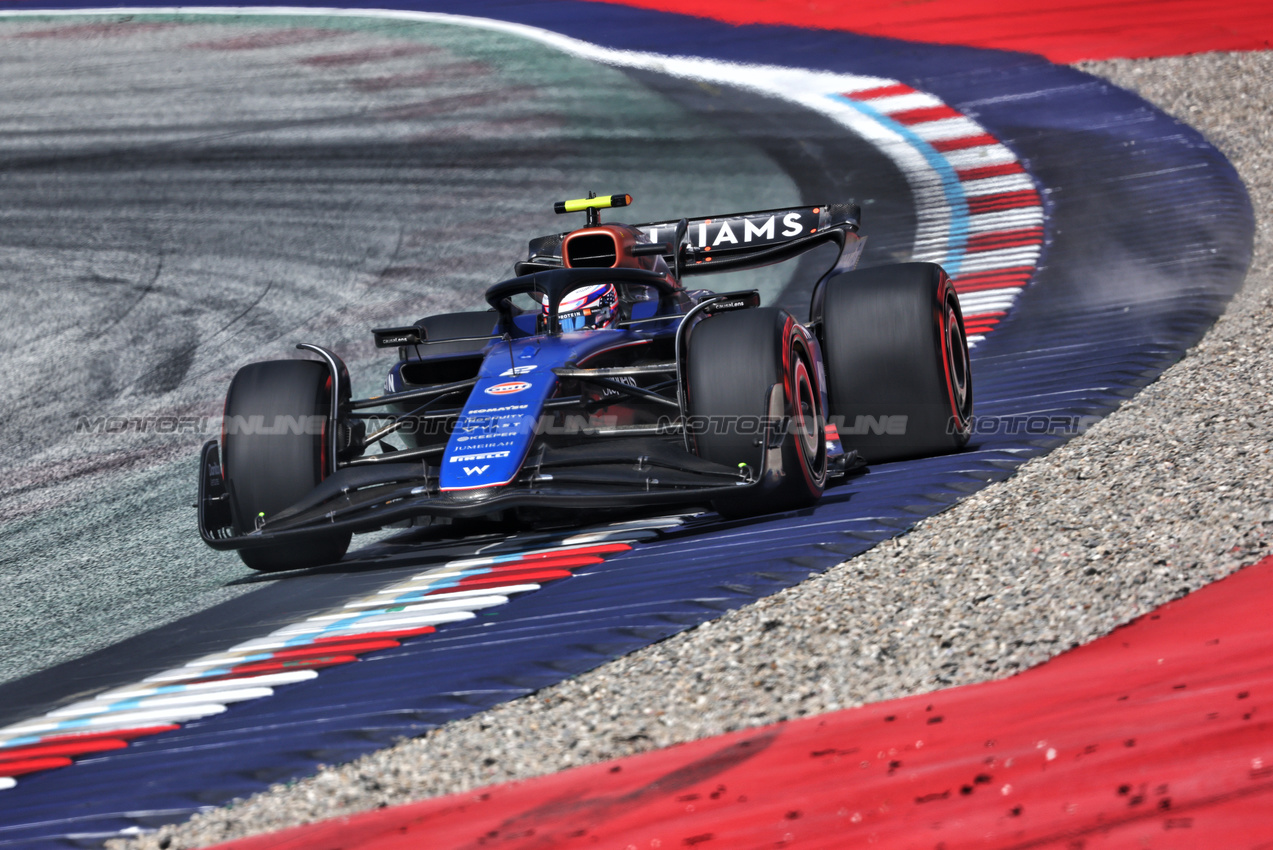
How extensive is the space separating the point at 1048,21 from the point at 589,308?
12.9 m

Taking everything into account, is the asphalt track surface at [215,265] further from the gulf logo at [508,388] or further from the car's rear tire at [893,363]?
the car's rear tire at [893,363]

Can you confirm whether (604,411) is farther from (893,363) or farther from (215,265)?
(215,265)

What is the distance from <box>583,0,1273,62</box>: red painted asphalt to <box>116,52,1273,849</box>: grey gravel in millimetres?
12075

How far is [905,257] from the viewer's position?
11781 mm

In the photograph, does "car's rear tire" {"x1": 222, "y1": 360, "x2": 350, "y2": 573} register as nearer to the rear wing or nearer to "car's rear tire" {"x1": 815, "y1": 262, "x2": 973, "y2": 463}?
the rear wing

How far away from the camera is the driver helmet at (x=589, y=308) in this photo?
6.81 metres

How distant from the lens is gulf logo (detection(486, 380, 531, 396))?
19.3 ft

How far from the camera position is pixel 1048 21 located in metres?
17.6

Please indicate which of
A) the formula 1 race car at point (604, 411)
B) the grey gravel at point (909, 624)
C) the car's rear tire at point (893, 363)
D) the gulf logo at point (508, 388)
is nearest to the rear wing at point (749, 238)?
the formula 1 race car at point (604, 411)

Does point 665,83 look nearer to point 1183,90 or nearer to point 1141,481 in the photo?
point 1183,90

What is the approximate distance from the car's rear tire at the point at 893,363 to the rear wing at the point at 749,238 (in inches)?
43.4

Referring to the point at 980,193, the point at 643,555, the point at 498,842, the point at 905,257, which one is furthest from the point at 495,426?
the point at 980,193

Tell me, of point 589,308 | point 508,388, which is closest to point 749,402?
point 508,388

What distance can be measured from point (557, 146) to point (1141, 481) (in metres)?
12.1
